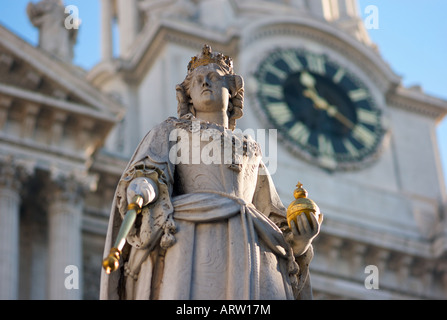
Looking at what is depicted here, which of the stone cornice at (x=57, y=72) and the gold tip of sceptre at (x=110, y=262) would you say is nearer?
the gold tip of sceptre at (x=110, y=262)

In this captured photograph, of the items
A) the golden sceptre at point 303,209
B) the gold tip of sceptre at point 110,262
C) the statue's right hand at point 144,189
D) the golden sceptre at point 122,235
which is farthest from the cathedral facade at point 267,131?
the gold tip of sceptre at point 110,262

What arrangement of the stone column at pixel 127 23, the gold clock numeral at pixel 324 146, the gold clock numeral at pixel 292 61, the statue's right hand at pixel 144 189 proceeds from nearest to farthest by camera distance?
the statue's right hand at pixel 144 189
the gold clock numeral at pixel 324 146
the gold clock numeral at pixel 292 61
the stone column at pixel 127 23

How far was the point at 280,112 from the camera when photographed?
3284cm

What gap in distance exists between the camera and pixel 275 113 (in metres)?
32.8

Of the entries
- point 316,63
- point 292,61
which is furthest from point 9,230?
point 316,63

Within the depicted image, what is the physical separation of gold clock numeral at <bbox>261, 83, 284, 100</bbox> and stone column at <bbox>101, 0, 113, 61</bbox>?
6334 mm

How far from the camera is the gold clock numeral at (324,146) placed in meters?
33.0

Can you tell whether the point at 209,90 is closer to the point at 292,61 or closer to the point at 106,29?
the point at 292,61

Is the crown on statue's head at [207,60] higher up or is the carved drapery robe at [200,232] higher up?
the crown on statue's head at [207,60]

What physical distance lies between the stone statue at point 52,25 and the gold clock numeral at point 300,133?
261 inches

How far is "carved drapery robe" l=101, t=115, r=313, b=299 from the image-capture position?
8.20 m
